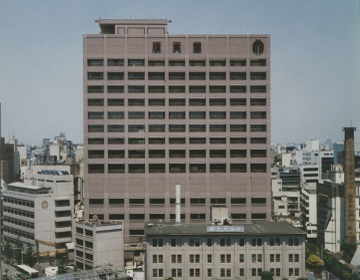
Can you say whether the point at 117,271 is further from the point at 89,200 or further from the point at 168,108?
the point at 168,108

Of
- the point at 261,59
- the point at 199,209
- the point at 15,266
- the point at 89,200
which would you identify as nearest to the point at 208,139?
the point at 199,209

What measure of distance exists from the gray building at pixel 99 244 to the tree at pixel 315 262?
35292 mm

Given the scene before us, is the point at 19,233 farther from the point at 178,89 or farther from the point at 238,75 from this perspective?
the point at 238,75

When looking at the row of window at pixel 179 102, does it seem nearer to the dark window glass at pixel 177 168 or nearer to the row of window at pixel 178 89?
the row of window at pixel 178 89

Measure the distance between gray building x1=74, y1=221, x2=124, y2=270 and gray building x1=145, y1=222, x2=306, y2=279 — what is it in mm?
14343

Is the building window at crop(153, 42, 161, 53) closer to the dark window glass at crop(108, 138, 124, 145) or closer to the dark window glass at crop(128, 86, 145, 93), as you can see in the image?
the dark window glass at crop(128, 86, 145, 93)

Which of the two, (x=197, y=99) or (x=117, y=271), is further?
(x=197, y=99)

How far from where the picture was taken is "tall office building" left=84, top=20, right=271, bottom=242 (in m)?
88.6

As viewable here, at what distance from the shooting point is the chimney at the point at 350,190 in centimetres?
8162

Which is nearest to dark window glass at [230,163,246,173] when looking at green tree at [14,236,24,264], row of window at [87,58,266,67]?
row of window at [87,58,266,67]

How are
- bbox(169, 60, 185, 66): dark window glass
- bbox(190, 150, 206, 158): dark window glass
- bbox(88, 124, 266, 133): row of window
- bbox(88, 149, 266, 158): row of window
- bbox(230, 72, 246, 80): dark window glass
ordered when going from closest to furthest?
bbox(88, 149, 266, 158): row of window < bbox(88, 124, 266, 133): row of window < bbox(190, 150, 206, 158): dark window glass < bbox(230, 72, 246, 80): dark window glass < bbox(169, 60, 185, 66): dark window glass

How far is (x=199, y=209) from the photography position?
87938 mm

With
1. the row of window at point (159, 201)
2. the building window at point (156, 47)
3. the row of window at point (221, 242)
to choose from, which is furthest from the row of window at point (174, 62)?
the row of window at point (221, 242)

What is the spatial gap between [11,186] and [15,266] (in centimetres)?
2320
